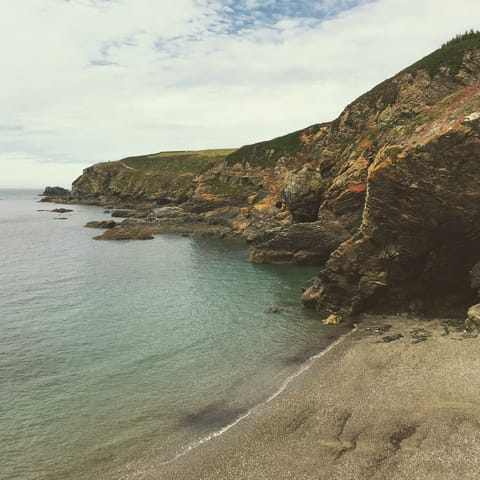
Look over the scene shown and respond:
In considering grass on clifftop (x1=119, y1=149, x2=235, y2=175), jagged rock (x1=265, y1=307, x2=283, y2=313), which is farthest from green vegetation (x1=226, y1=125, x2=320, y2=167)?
jagged rock (x1=265, y1=307, x2=283, y2=313)

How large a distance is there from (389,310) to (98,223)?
89.9 metres

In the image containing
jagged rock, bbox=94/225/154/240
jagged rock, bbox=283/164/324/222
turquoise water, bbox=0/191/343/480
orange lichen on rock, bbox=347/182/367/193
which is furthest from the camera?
jagged rock, bbox=94/225/154/240

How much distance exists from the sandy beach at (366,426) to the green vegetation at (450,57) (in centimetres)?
4820

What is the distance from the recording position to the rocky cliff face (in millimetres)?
31000

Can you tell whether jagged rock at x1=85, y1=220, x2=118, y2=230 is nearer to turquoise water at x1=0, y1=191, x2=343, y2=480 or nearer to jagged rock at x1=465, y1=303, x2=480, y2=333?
turquoise water at x1=0, y1=191, x2=343, y2=480

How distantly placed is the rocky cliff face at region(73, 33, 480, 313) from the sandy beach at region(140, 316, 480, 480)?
8.28m

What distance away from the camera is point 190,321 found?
130ft

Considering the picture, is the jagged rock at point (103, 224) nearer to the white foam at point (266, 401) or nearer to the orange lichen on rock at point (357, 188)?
the orange lichen on rock at point (357, 188)

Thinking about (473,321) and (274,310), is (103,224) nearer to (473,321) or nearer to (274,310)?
(274,310)

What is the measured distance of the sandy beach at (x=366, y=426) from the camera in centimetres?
1717

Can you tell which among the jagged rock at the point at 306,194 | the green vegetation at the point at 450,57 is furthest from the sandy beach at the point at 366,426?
the green vegetation at the point at 450,57

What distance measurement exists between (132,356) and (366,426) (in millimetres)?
17365

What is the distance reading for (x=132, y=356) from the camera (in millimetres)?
31172

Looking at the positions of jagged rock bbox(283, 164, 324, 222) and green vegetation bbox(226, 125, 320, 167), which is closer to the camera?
jagged rock bbox(283, 164, 324, 222)
